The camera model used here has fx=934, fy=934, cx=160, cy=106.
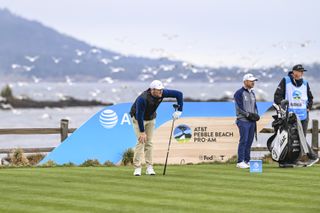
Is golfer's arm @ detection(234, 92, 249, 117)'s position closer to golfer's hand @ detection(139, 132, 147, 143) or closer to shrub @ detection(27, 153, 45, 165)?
golfer's hand @ detection(139, 132, 147, 143)

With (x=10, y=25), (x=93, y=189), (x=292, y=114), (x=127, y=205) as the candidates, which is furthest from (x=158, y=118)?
(x=10, y=25)

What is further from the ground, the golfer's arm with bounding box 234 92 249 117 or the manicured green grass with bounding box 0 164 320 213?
the golfer's arm with bounding box 234 92 249 117

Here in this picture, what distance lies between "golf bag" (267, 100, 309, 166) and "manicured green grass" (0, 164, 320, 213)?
1.47ft

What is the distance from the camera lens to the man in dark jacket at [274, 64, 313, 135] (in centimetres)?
1859

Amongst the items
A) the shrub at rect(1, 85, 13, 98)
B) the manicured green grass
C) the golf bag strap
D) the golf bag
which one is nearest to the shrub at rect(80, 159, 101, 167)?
the manicured green grass

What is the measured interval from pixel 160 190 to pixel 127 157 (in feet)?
19.3

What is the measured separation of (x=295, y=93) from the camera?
18.7 m

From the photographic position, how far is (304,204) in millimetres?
12719

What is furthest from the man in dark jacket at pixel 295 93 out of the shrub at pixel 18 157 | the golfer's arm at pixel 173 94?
the shrub at pixel 18 157

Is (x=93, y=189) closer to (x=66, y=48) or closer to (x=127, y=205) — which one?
(x=127, y=205)

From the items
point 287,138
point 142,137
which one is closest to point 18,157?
point 142,137

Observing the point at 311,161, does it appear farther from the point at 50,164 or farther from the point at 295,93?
the point at 50,164

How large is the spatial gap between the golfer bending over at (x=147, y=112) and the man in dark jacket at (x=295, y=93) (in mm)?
2792

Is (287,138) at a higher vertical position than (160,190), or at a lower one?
higher
